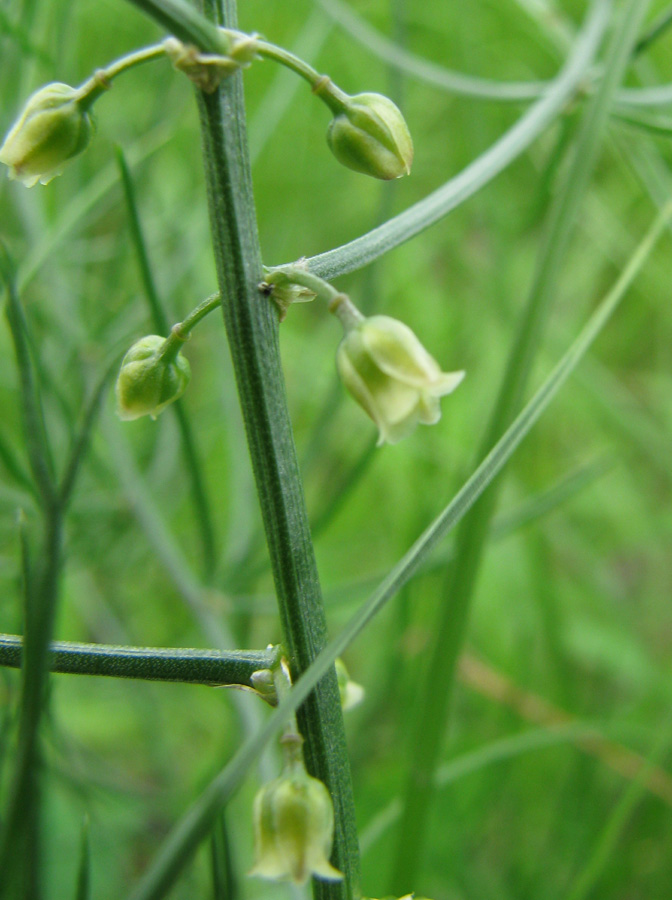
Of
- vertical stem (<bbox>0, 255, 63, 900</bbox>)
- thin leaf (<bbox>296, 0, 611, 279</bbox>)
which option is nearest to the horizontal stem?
vertical stem (<bbox>0, 255, 63, 900</bbox>)

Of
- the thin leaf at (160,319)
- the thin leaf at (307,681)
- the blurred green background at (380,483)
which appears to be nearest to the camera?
the thin leaf at (307,681)

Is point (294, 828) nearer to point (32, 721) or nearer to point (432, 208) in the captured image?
point (32, 721)

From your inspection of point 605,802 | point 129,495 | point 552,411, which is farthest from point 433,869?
point 552,411

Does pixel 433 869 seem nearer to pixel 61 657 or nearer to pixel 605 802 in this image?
pixel 605 802

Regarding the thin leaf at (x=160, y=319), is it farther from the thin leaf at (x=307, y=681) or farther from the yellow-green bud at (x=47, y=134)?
the thin leaf at (x=307, y=681)

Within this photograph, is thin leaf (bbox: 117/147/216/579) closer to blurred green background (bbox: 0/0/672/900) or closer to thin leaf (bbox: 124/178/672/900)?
blurred green background (bbox: 0/0/672/900)

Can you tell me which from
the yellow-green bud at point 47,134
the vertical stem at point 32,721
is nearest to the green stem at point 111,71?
the yellow-green bud at point 47,134

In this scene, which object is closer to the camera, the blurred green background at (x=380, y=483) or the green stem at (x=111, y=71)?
the green stem at (x=111, y=71)
